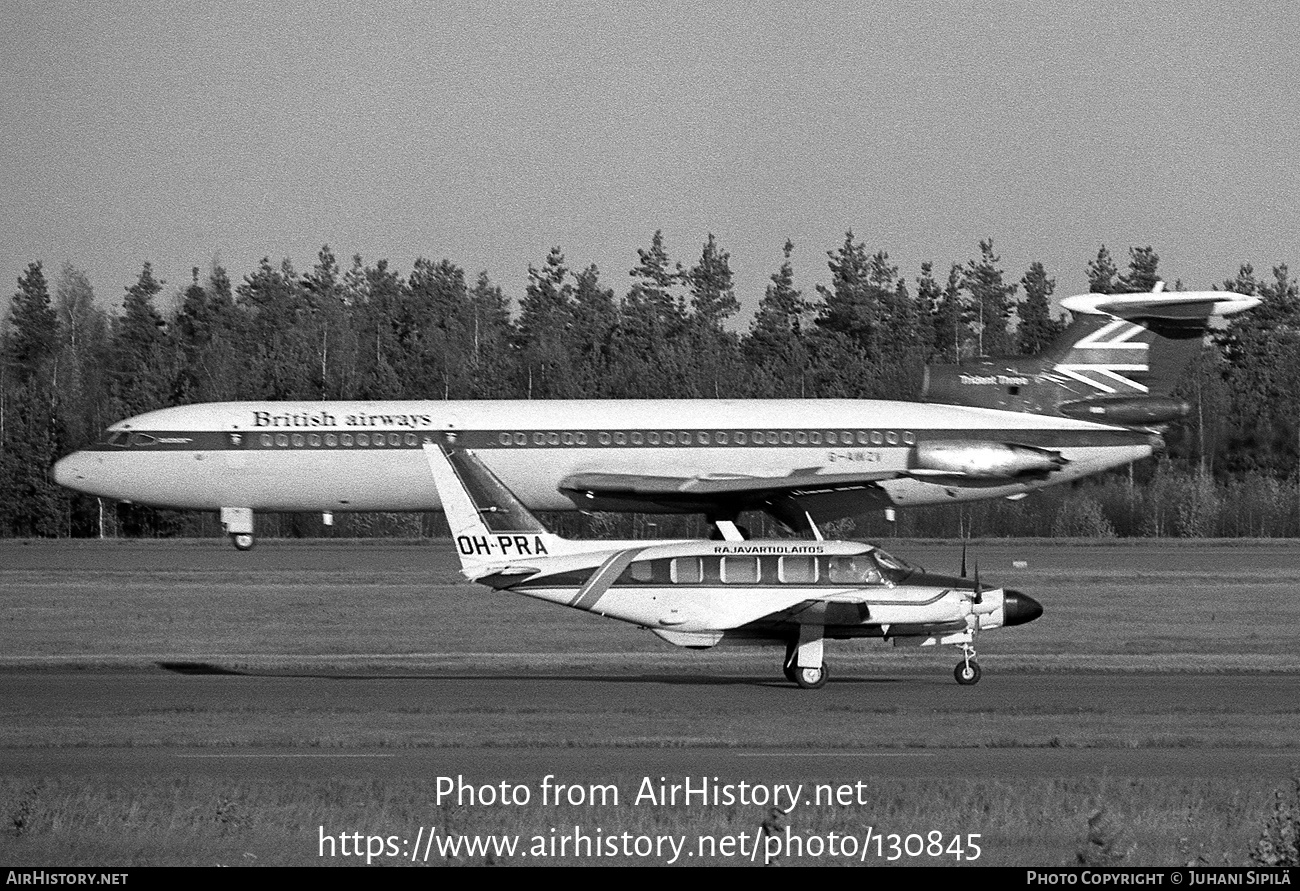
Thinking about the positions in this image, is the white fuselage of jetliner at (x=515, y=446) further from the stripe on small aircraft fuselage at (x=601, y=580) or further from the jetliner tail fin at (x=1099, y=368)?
the stripe on small aircraft fuselage at (x=601, y=580)

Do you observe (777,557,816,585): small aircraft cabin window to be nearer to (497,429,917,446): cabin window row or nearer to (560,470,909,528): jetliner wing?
(560,470,909,528): jetliner wing

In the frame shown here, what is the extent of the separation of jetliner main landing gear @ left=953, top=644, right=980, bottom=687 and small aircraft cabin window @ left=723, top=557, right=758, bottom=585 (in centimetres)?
272

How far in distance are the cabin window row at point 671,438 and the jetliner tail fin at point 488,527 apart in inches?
644

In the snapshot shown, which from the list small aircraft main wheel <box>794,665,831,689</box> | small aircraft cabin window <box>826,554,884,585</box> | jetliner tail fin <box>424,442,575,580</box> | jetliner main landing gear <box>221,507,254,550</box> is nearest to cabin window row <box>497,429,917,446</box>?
jetliner main landing gear <box>221,507,254,550</box>

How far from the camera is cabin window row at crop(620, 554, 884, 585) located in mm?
19734

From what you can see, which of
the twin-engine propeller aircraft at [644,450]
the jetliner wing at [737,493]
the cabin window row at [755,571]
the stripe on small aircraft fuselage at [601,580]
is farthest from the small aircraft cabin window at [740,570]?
the twin-engine propeller aircraft at [644,450]

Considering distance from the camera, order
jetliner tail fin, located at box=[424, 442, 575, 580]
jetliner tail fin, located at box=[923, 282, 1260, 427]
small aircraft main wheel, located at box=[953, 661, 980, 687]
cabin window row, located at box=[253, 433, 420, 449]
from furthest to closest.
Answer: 1. jetliner tail fin, located at box=[923, 282, 1260, 427]
2. cabin window row, located at box=[253, 433, 420, 449]
3. jetliner tail fin, located at box=[424, 442, 575, 580]
4. small aircraft main wheel, located at box=[953, 661, 980, 687]

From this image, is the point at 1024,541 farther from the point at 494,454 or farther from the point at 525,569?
the point at 525,569

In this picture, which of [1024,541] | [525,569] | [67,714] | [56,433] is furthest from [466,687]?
[56,433]

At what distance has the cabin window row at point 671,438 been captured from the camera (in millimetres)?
37469

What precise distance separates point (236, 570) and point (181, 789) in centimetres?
2414

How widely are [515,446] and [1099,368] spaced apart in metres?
14.3

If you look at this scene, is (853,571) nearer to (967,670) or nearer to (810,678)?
(810,678)

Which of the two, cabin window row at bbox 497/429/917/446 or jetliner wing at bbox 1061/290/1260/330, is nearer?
cabin window row at bbox 497/429/917/446
